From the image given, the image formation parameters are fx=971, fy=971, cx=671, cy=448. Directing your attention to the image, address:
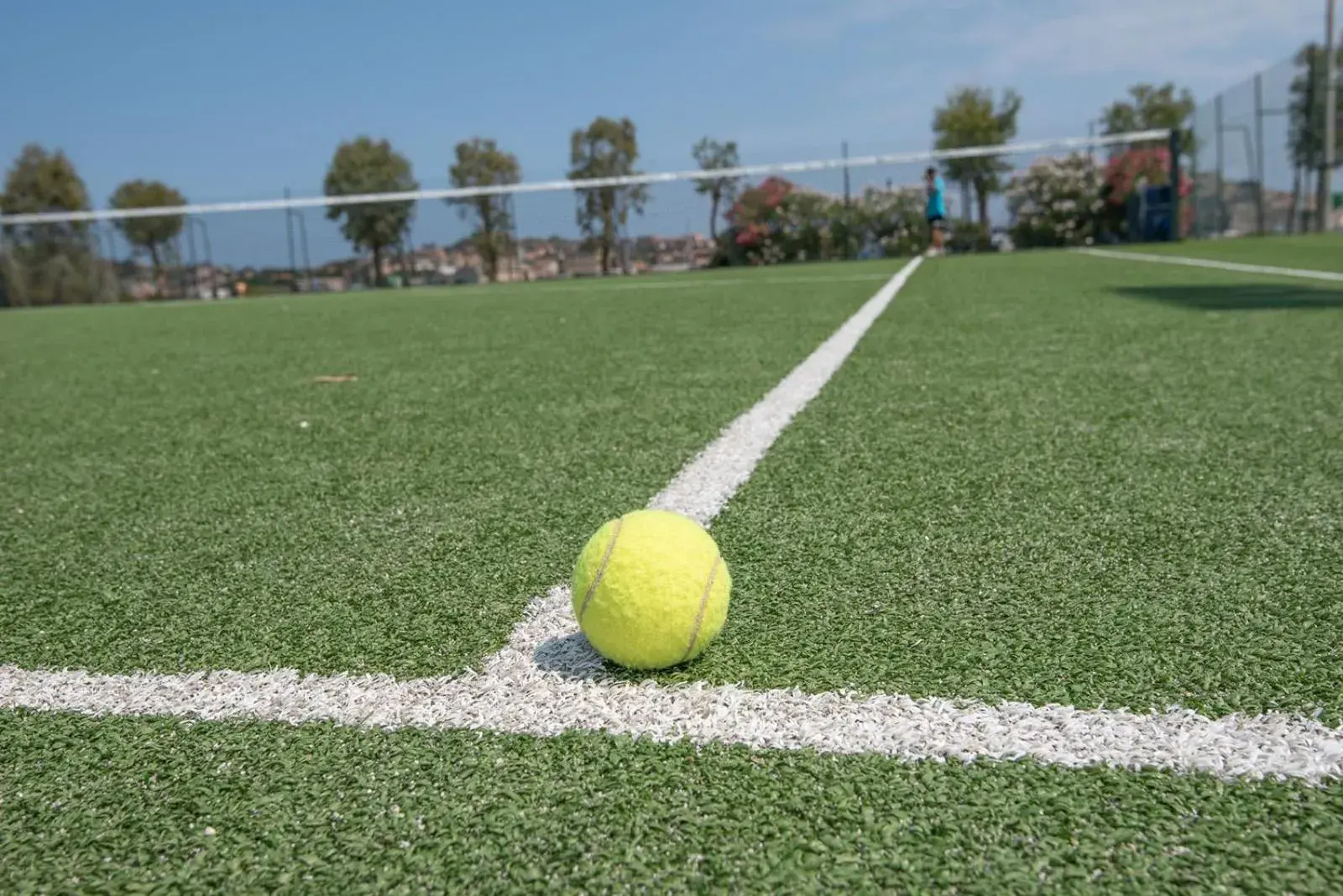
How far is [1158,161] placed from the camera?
2598 centimetres

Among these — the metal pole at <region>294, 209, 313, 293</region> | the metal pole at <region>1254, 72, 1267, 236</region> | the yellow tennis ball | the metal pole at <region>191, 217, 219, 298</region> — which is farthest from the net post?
the metal pole at <region>191, 217, 219, 298</region>

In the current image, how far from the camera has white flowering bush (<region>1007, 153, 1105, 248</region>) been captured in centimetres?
2745

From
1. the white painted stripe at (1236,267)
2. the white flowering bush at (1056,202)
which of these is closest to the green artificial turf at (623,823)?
the white painted stripe at (1236,267)

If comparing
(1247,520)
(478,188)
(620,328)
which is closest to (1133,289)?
(620,328)

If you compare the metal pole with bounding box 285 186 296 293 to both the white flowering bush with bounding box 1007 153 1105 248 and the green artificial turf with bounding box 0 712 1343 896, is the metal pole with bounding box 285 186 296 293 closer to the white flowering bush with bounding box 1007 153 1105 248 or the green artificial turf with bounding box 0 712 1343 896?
the white flowering bush with bounding box 1007 153 1105 248

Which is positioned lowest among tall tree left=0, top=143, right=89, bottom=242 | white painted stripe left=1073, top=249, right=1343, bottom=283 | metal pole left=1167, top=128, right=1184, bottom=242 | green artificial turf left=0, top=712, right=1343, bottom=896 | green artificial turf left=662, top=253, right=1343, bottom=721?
green artificial turf left=0, top=712, right=1343, bottom=896

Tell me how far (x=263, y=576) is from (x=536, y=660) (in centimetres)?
89

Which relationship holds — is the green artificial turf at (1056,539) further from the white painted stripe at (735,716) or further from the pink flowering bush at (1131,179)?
the pink flowering bush at (1131,179)

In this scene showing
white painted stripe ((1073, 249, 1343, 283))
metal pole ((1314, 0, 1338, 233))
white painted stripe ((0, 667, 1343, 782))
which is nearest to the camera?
white painted stripe ((0, 667, 1343, 782))

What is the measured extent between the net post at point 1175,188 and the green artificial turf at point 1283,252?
8.01ft

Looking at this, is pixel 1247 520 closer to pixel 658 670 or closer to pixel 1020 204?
pixel 658 670

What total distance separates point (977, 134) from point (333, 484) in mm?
34392

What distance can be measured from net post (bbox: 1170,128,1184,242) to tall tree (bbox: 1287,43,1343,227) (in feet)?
9.30

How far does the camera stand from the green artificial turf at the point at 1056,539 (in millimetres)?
1655
